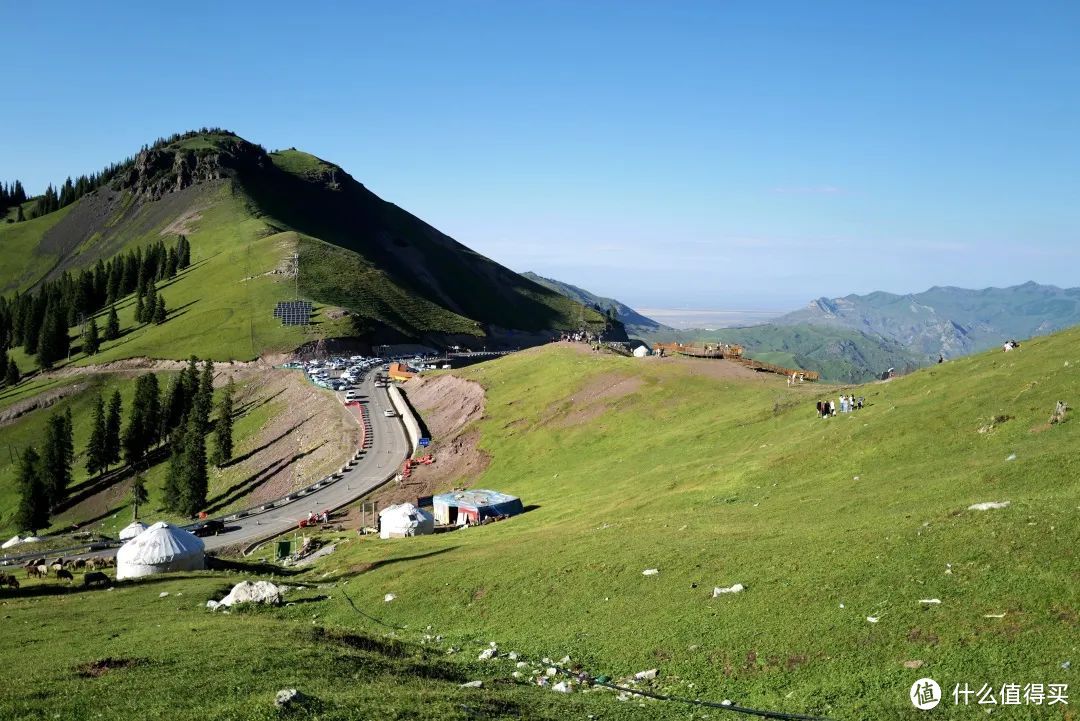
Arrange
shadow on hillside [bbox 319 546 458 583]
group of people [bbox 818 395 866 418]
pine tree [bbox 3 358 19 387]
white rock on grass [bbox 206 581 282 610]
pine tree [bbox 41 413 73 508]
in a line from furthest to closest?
pine tree [bbox 3 358 19 387]
pine tree [bbox 41 413 73 508]
group of people [bbox 818 395 866 418]
shadow on hillside [bbox 319 546 458 583]
white rock on grass [bbox 206 581 282 610]

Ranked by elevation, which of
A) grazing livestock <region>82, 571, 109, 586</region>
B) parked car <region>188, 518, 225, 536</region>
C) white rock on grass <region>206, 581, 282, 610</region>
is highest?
white rock on grass <region>206, 581, 282, 610</region>

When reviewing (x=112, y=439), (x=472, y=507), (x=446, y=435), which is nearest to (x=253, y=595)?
(x=472, y=507)

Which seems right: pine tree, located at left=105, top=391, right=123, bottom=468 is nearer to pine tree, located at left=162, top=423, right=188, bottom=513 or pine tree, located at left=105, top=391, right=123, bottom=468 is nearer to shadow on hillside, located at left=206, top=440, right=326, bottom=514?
pine tree, located at left=162, top=423, right=188, bottom=513

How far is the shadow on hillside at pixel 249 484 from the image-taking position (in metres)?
107

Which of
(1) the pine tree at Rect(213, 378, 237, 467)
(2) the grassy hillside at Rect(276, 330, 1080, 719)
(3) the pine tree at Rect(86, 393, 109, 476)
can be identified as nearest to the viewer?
(2) the grassy hillside at Rect(276, 330, 1080, 719)

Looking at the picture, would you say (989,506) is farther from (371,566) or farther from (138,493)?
(138,493)

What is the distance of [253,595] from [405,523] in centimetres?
2210

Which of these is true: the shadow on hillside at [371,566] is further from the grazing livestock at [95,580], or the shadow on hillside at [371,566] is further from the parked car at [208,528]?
the parked car at [208,528]

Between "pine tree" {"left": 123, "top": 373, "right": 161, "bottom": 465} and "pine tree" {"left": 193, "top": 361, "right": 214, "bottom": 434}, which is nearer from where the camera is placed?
"pine tree" {"left": 193, "top": 361, "right": 214, "bottom": 434}

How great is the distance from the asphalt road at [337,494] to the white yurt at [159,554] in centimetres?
1612

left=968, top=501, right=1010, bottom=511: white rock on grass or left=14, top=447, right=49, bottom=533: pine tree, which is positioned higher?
left=968, top=501, right=1010, bottom=511: white rock on grass

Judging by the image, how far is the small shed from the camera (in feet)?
190

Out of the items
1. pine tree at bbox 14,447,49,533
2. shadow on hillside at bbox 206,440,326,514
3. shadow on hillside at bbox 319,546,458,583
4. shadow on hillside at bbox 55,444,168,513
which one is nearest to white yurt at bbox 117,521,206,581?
shadow on hillside at bbox 319,546,458,583

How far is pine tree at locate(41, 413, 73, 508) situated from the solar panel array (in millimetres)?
65362
